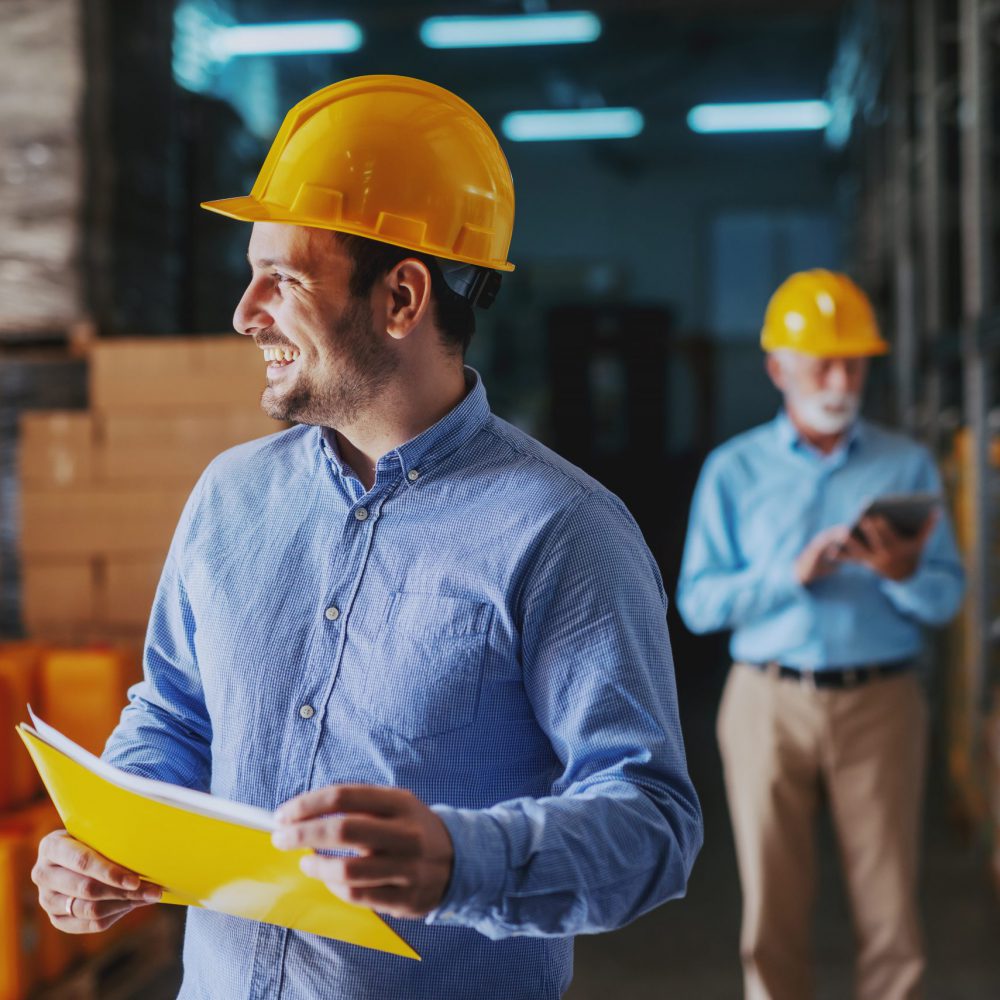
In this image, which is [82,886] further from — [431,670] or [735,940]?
[735,940]

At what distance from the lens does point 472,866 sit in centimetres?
119

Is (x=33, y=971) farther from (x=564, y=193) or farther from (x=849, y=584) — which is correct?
(x=564, y=193)

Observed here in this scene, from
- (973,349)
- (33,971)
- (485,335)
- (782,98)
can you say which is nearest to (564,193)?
(485,335)

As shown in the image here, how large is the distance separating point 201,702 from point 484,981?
586 millimetres

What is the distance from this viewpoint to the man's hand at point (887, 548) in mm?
3367

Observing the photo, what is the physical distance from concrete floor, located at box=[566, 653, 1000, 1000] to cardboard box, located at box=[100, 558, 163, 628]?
6.97 feet

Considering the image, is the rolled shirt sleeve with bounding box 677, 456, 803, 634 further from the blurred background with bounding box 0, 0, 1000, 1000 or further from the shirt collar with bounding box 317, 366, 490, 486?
the shirt collar with bounding box 317, 366, 490, 486

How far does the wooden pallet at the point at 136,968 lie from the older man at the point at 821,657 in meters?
2.06

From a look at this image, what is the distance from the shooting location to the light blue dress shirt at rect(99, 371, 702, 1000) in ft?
4.50

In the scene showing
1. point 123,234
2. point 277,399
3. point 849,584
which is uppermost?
point 123,234

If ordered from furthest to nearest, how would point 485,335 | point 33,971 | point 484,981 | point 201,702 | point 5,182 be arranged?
point 485,335, point 5,182, point 33,971, point 201,702, point 484,981

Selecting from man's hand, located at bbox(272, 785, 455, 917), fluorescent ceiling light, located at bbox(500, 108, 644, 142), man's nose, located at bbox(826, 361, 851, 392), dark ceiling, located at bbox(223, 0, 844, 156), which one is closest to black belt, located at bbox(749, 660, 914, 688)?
man's nose, located at bbox(826, 361, 851, 392)

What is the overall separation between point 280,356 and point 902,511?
2.26m

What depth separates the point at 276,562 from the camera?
1587mm
